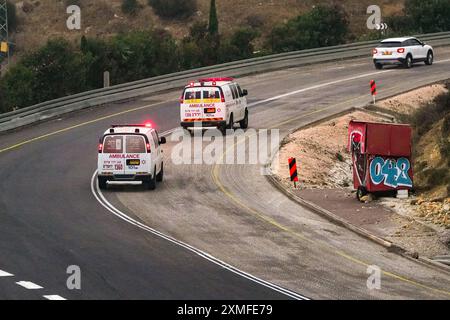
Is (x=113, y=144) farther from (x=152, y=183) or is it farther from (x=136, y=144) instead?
(x=152, y=183)

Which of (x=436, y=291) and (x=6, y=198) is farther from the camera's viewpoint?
(x=6, y=198)

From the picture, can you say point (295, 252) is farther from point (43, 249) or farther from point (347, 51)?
point (347, 51)

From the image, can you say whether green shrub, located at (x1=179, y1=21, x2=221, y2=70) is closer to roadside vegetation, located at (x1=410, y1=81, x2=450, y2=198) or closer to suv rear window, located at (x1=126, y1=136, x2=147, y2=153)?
roadside vegetation, located at (x1=410, y1=81, x2=450, y2=198)

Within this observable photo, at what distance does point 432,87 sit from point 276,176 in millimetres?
19647

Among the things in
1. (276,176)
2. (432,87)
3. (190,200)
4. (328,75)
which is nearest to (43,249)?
(190,200)

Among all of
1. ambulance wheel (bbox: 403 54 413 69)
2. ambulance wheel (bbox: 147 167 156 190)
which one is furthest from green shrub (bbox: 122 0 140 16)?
ambulance wheel (bbox: 147 167 156 190)

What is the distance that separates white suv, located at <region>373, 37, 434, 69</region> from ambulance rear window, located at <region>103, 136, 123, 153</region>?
95.8 feet

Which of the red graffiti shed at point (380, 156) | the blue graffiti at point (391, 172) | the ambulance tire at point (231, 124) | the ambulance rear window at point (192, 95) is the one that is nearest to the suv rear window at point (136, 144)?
the red graffiti shed at point (380, 156)

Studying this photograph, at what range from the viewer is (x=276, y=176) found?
34.1 meters

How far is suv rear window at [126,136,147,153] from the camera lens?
30969 mm

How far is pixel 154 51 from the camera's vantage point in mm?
61094

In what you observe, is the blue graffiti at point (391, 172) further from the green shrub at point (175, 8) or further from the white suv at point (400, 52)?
the green shrub at point (175, 8)

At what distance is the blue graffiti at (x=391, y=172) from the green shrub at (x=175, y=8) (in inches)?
2329

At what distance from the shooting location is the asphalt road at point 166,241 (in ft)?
65.6
